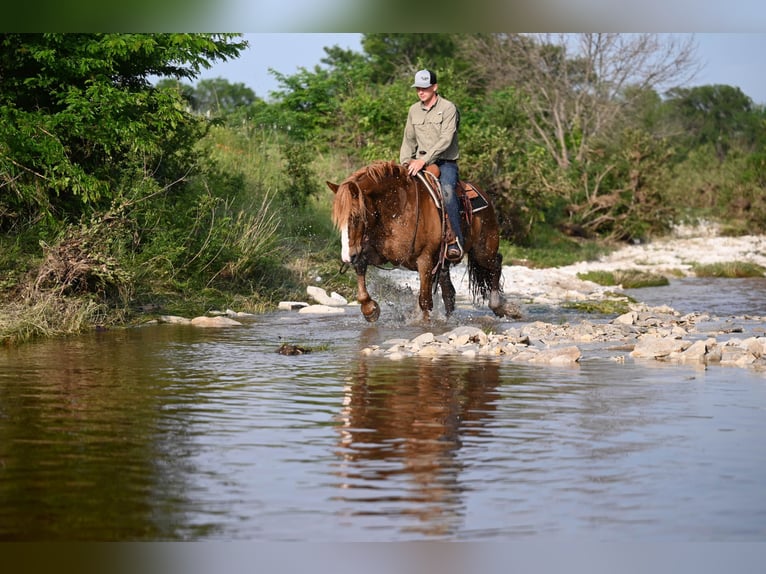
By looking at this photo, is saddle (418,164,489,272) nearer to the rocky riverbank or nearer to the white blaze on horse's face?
the rocky riverbank

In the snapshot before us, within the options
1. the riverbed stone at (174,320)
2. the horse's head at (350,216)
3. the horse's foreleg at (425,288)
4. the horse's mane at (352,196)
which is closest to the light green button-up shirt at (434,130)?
the horse's mane at (352,196)

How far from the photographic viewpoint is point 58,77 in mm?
13391

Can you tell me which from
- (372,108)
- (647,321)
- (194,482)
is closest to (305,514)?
(194,482)

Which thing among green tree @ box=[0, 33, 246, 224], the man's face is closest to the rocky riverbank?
the man's face

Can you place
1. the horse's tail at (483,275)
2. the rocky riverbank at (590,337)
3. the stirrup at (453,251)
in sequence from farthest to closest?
the horse's tail at (483,275), the stirrup at (453,251), the rocky riverbank at (590,337)

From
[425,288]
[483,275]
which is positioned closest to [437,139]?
[425,288]

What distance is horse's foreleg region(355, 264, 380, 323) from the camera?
12.9 meters

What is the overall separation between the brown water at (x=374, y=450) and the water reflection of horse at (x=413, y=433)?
0.06 ft

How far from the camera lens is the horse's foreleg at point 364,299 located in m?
12.9

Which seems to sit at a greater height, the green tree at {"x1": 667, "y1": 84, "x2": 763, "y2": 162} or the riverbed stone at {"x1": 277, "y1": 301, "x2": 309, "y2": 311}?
the green tree at {"x1": 667, "y1": 84, "x2": 763, "y2": 162}

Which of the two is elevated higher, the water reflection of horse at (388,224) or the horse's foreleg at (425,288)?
the water reflection of horse at (388,224)

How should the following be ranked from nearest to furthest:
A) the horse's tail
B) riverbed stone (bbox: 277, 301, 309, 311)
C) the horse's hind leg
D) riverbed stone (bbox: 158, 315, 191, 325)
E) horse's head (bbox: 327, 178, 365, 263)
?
horse's head (bbox: 327, 178, 365, 263) → riverbed stone (bbox: 158, 315, 191, 325) → the horse's hind leg → the horse's tail → riverbed stone (bbox: 277, 301, 309, 311)

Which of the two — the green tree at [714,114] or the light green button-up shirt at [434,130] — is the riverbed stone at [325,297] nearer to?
the light green button-up shirt at [434,130]

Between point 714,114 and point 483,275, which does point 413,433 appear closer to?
point 483,275
